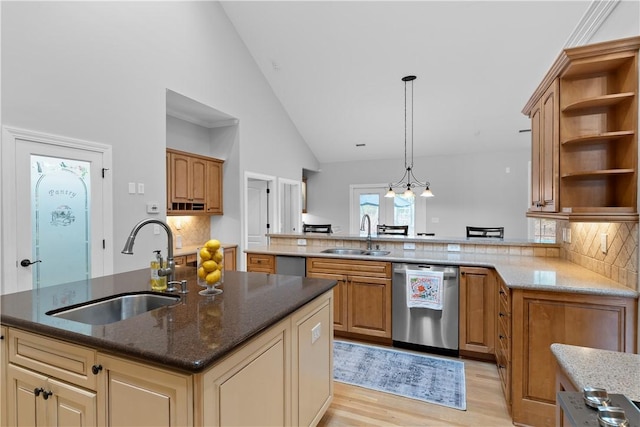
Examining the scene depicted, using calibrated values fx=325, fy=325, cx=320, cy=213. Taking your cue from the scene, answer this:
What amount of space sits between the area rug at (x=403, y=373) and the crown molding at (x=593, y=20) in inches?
117

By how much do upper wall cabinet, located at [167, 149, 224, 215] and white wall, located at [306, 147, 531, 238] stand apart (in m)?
3.71

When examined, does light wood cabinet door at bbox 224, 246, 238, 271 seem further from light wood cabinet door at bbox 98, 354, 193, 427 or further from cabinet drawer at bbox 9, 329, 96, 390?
light wood cabinet door at bbox 98, 354, 193, 427

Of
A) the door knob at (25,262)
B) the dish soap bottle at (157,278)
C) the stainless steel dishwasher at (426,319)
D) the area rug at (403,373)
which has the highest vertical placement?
the dish soap bottle at (157,278)

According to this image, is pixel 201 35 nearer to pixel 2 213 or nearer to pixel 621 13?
pixel 2 213

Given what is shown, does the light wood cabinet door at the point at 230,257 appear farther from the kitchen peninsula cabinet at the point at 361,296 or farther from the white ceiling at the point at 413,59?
the white ceiling at the point at 413,59

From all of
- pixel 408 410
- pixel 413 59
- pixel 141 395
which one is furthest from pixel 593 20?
pixel 141 395

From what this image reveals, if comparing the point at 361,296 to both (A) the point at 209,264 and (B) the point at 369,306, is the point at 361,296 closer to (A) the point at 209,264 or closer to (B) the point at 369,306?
(B) the point at 369,306

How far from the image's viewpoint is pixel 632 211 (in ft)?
6.12

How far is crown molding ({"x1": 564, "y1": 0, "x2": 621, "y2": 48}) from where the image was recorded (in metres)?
2.40

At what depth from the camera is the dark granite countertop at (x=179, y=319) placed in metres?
1.07

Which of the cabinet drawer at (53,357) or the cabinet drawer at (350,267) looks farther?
the cabinet drawer at (350,267)

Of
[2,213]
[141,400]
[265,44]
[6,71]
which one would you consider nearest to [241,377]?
[141,400]

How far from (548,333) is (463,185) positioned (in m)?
5.64

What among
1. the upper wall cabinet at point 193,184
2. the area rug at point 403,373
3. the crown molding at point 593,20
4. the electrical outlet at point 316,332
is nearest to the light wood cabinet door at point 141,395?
the electrical outlet at point 316,332
